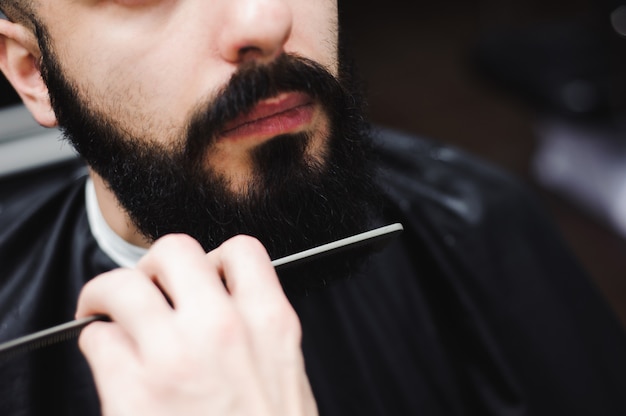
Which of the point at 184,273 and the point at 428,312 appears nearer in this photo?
the point at 184,273

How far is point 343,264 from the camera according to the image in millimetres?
871

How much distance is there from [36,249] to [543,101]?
2.44m

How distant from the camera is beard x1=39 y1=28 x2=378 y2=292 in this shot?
0.74 metres

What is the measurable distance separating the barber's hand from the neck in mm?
322

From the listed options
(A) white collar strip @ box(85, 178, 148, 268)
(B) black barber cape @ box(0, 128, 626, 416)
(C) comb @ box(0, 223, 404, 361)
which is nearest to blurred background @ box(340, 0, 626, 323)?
(B) black barber cape @ box(0, 128, 626, 416)

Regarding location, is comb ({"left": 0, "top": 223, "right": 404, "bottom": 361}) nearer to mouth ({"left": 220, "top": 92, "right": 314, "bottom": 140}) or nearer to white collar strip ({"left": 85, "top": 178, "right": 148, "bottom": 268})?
mouth ({"left": 220, "top": 92, "right": 314, "bottom": 140})

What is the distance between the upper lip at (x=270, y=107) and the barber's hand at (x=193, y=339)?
20 cm

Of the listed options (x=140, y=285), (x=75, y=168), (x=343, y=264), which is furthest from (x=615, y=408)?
(x=75, y=168)

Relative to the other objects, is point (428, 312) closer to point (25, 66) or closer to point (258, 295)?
point (258, 295)

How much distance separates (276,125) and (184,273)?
0.26 metres

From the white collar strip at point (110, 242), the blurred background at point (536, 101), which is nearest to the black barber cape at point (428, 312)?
the white collar strip at point (110, 242)

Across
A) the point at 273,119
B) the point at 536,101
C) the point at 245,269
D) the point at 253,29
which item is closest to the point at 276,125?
the point at 273,119

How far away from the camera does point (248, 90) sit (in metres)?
0.72

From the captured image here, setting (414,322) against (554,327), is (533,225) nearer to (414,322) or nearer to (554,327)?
(554,327)
